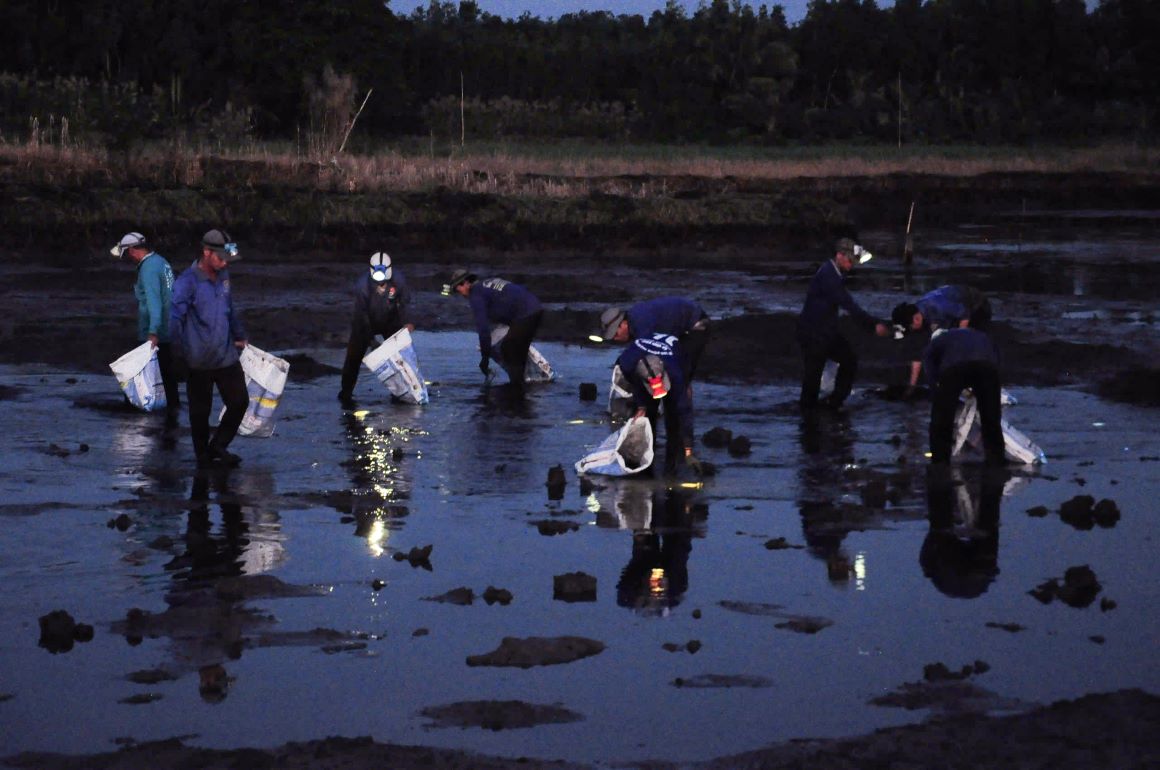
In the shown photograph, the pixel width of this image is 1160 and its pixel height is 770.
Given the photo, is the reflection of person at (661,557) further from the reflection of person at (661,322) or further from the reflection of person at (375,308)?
the reflection of person at (375,308)

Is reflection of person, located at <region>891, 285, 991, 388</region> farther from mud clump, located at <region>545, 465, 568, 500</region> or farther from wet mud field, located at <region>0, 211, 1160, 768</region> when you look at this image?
mud clump, located at <region>545, 465, 568, 500</region>

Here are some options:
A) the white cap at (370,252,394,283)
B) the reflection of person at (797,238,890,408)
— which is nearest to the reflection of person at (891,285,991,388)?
the reflection of person at (797,238,890,408)

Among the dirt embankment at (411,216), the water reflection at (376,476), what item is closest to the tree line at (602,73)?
the dirt embankment at (411,216)

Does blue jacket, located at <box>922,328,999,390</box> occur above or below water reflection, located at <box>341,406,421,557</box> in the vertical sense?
above

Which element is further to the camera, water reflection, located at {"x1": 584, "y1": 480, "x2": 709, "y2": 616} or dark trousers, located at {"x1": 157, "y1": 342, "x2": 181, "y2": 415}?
dark trousers, located at {"x1": 157, "y1": 342, "x2": 181, "y2": 415}

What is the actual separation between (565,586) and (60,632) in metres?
2.67

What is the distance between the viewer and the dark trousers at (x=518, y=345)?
18.0 m

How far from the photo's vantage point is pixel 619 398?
16969 millimetres

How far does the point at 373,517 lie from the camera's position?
12203mm

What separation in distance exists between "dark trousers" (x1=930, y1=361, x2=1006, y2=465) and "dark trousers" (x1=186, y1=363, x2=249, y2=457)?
5172 millimetres

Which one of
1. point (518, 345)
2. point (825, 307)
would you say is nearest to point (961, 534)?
point (825, 307)

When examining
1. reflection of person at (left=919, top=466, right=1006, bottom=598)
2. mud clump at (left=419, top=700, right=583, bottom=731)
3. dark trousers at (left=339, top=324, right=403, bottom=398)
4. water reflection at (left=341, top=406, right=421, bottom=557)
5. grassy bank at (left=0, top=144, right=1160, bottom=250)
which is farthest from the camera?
grassy bank at (left=0, top=144, right=1160, bottom=250)

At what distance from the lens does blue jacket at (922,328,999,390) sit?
13250mm

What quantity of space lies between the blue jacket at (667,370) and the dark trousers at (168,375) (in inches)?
192
